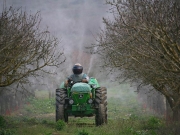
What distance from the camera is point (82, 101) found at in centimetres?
1510

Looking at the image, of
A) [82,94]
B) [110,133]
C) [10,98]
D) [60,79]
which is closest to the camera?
[110,133]

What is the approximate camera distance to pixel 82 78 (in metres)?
15.8

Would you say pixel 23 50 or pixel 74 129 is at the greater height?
pixel 23 50

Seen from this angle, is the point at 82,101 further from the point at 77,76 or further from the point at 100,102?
the point at 77,76

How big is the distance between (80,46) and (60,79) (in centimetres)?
427

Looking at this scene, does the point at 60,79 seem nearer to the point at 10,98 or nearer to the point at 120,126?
the point at 10,98

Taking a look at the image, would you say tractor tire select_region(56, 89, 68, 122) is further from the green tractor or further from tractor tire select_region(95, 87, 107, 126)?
tractor tire select_region(95, 87, 107, 126)

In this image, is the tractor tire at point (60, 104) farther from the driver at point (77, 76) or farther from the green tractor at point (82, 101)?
the driver at point (77, 76)

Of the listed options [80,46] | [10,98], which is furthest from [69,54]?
[10,98]

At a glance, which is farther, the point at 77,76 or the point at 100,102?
the point at 77,76

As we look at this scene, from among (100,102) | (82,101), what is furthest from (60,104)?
(100,102)

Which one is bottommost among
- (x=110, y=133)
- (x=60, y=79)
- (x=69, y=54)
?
(x=110, y=133)

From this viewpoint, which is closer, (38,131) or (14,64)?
(38,131)

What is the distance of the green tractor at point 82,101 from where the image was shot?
14953mm
